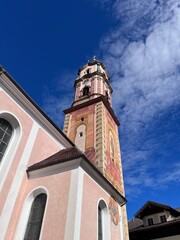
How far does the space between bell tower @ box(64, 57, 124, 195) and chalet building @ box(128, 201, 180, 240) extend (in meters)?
2.55

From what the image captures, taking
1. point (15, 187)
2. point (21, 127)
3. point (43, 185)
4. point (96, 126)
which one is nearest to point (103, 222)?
point (43, 185)

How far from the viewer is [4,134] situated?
28.3ft

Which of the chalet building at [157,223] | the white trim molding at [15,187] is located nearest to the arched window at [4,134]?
the white trim molding at [15,187]

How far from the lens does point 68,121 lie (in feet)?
63.8

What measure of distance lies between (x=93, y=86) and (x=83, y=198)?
16424mm

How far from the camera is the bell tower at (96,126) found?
15.0 meters

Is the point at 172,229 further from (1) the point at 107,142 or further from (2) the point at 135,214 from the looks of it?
(1) the point at 107,142

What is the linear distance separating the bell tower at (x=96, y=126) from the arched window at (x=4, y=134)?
683 centimetres

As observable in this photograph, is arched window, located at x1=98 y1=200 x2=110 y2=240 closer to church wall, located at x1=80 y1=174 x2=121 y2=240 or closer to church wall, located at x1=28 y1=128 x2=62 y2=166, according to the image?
church wall, located at x1=80 y1=174 x2=121 y2=240

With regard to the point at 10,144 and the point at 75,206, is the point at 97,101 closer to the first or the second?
the point at 10,144

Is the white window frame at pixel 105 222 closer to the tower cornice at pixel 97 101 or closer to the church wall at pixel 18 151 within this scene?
the church wall at pixel 18 151

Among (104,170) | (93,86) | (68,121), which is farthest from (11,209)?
(93,86)

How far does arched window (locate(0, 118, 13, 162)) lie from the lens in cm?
836

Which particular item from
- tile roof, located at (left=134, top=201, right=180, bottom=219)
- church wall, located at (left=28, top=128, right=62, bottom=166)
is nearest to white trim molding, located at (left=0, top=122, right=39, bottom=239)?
church wall, located at (left=28, top=128, right=62, bottom=166)
